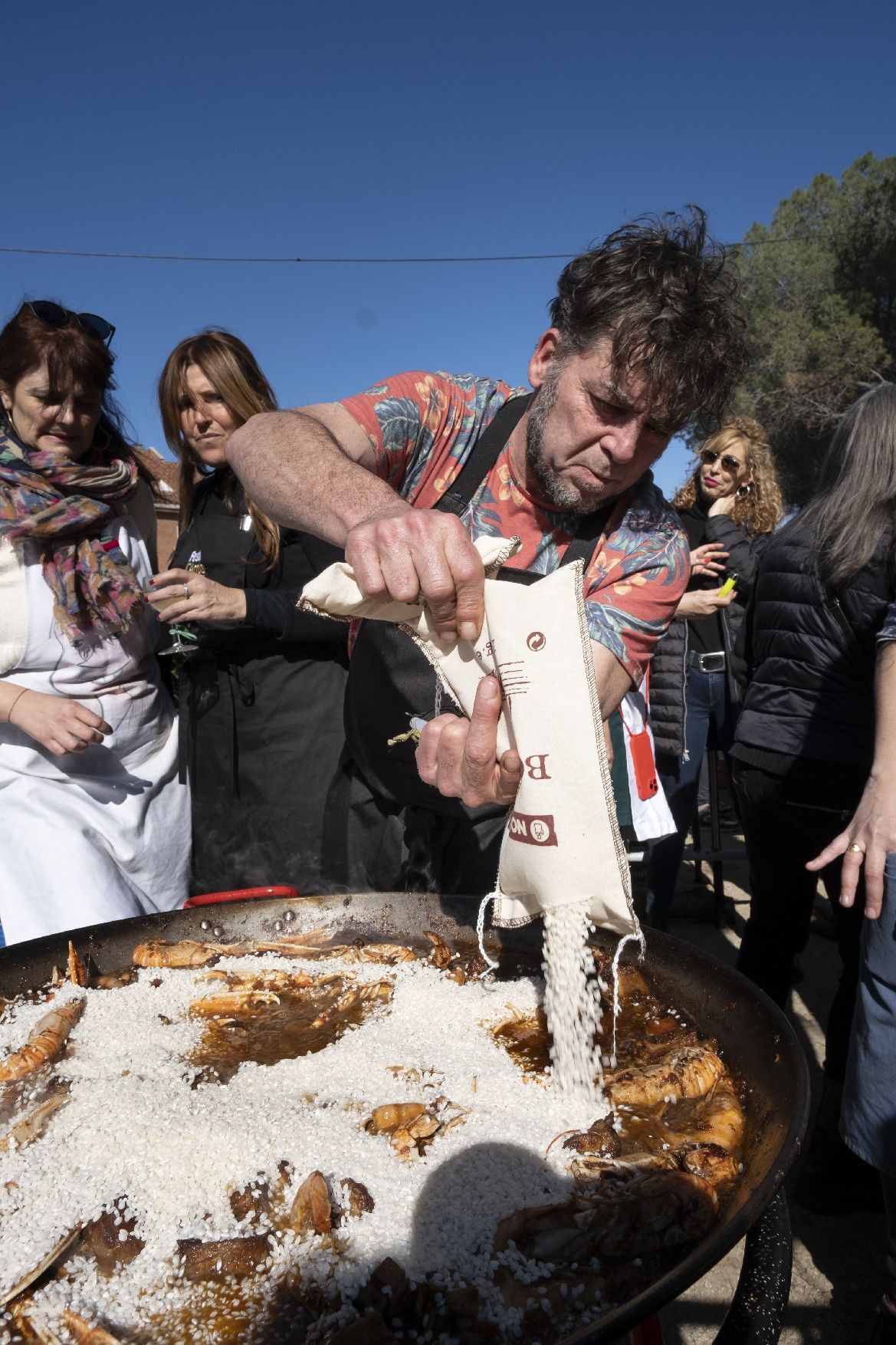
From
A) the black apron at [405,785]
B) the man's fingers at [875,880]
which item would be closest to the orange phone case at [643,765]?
the black apron at [405,785]

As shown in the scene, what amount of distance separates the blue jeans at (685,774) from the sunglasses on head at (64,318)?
306 centimetres

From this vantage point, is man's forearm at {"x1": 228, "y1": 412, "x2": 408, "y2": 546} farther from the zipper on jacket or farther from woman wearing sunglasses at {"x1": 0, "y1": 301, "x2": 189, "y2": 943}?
the zipper on jacket

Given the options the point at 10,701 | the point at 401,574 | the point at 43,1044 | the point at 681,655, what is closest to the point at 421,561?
the point at 401,574

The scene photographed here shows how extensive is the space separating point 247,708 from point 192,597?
0.52 metres

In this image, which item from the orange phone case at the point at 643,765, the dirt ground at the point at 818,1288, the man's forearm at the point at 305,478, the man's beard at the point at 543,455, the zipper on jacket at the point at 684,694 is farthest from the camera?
the zipper on jacket at the point at 684,694

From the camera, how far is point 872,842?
74.4 inches

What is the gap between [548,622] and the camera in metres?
1.34

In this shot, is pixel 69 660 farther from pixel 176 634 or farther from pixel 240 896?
pixel 240 896

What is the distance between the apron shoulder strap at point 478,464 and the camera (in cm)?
219

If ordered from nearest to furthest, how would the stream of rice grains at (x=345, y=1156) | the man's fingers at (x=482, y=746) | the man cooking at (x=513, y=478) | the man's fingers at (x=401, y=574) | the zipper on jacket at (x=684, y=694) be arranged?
the stream of rice grains at (x=345, y=1156), the man's fingers at (x=401, y=574), the man's fingers at (x=482, y=746), the man cooking at (x=513, y=478), the zipper on jacket at (x=684, y=694)

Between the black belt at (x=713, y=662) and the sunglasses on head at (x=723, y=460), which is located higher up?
the sunglasses on head at (x=723, y=460)

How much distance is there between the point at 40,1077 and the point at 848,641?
7.93 feet

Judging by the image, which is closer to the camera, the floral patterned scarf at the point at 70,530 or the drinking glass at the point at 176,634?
the floral patterned scarf at the point at 70,530

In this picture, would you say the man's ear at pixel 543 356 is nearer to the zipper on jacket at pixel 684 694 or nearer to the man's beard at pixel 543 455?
the man's beard at pixel 543 455
